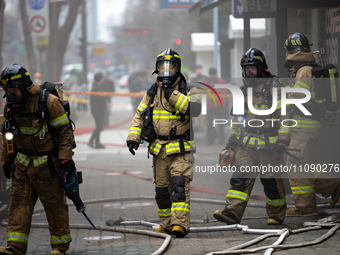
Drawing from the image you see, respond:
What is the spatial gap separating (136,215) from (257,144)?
6.57 ft

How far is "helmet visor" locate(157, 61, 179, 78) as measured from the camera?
18.9 ft

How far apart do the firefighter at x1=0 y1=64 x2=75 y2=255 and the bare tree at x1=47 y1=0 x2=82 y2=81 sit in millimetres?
14823

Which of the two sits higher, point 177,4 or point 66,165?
point 177,4

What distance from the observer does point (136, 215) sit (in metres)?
7.28

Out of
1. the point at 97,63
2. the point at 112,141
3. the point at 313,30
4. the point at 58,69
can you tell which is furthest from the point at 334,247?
the point at 97,63

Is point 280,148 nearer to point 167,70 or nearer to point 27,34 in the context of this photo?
point 167,70

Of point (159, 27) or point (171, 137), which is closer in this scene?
point (171, 137)

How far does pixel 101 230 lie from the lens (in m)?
6.27

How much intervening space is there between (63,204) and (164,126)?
1.29 m

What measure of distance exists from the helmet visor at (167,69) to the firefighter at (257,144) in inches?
33.1

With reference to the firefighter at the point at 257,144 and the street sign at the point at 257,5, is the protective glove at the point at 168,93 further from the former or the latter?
the street sign at the point at 257,5

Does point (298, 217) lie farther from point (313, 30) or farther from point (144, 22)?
point (144, 22)

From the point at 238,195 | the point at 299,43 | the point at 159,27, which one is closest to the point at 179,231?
the point at 238,195

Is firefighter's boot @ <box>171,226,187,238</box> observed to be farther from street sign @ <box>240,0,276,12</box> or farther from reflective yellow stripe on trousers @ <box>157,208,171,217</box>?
street sign @ <box>240,0,276,12</box>
